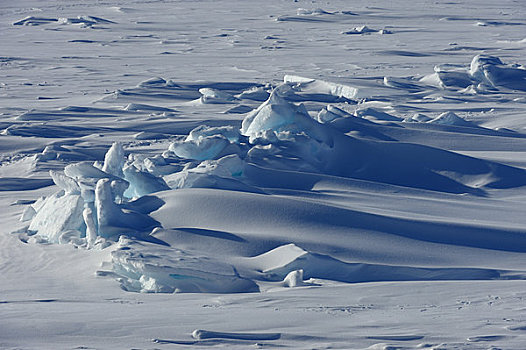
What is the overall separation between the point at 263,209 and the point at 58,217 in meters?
1.26

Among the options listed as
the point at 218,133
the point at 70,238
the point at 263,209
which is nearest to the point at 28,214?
the point at 70,238

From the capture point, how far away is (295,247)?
15.1 ft

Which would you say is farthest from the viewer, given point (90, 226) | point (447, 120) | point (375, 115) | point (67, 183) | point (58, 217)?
point (375, 115)

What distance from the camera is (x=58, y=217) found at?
543 cm

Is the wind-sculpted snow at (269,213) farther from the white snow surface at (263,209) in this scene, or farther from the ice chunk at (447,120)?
the ice chunk at (447,120)

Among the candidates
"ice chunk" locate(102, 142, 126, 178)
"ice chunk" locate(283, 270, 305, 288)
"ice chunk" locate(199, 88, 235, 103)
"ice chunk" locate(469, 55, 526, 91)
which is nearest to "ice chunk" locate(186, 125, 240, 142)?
"ice chunk" locate(102, 142, 126, 178)

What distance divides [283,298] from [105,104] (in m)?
7.84

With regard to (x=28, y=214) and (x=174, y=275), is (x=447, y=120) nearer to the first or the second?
(x=28, y=214)

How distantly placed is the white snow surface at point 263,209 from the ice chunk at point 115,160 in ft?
0.03

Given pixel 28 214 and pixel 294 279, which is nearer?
pixel 294 279

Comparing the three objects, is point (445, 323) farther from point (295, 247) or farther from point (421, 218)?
point (421, 218)

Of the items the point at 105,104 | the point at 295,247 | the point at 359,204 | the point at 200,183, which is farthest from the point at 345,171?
the point at 105,104

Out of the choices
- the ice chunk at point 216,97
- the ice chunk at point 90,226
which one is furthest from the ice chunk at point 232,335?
the ice chunk at point 216,97

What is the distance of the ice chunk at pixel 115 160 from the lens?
629 cm
